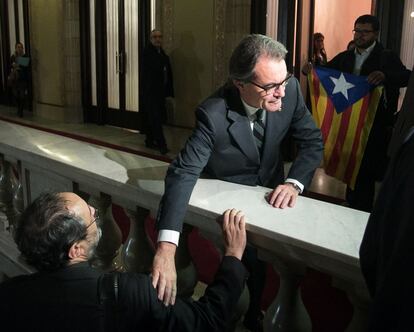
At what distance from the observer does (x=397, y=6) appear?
616 cm

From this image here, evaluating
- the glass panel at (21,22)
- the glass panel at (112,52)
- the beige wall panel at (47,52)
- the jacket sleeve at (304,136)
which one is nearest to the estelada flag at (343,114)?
the jacket sleeve at (304,136)

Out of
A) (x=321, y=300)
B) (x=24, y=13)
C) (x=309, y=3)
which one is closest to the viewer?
(x=321, y=300)

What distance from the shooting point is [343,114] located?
468 centimetres

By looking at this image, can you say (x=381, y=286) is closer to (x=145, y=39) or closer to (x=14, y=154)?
(x=14, y=154)

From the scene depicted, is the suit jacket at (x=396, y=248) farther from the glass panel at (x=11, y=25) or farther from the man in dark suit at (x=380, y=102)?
the glass panel at (x=11, y=25)

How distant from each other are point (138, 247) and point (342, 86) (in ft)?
10.1

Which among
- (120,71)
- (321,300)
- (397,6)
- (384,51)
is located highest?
(397,6)

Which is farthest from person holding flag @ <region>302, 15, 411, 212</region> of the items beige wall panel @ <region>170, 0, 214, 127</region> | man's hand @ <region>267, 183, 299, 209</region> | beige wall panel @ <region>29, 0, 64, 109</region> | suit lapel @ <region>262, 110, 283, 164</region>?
beige wall panel @ <region>29, 0, 64, 109</region>

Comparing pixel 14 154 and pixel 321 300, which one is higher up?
pixel 14 154

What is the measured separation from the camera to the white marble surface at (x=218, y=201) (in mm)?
1368

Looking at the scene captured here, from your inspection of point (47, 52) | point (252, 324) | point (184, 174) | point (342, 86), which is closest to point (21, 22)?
point (47, 52)

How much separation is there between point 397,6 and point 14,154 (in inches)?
198

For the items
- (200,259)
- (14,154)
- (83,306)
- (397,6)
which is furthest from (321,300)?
(397,6)

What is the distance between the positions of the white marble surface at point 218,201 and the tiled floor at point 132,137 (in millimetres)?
3679
